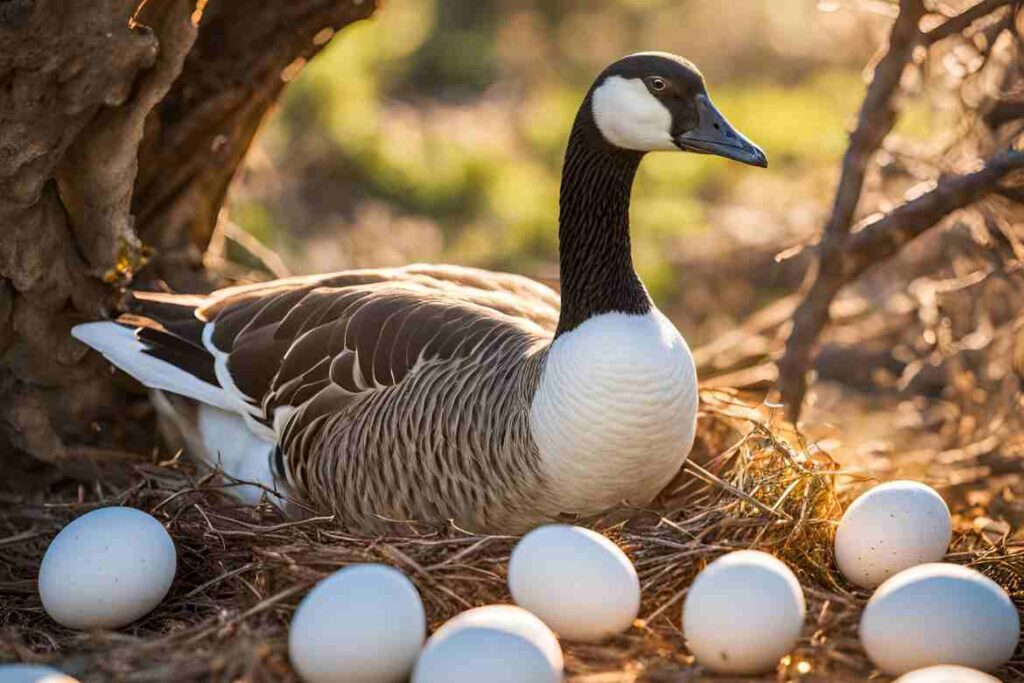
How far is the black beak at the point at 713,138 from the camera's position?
3.35 metres

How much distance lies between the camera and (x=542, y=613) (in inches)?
114

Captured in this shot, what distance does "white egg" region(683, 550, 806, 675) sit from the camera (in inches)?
107

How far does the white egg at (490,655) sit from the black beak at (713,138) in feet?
4.70

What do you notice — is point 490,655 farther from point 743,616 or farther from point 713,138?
point 713,138

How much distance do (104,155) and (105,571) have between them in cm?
136

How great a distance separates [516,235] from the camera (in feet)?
26.0

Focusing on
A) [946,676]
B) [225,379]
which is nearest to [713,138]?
[946,676]

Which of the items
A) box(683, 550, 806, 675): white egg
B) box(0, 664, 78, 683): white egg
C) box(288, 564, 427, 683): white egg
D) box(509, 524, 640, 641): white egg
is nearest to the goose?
box(509, 524, 640, 641): white egg

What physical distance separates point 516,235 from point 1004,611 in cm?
537

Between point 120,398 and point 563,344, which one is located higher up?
point 563,344

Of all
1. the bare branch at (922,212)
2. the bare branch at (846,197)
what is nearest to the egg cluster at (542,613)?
the bare branch at (922,212)

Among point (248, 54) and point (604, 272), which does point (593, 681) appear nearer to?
point (604, 272)

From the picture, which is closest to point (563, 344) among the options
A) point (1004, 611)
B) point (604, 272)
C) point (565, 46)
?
point (604, 272)

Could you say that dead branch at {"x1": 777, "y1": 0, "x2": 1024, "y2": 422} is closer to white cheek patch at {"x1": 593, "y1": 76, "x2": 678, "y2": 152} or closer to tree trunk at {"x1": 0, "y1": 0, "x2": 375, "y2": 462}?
white cheek patch at {"x1": 593, "y1": 76, "x2": 678, "y2": 152}
